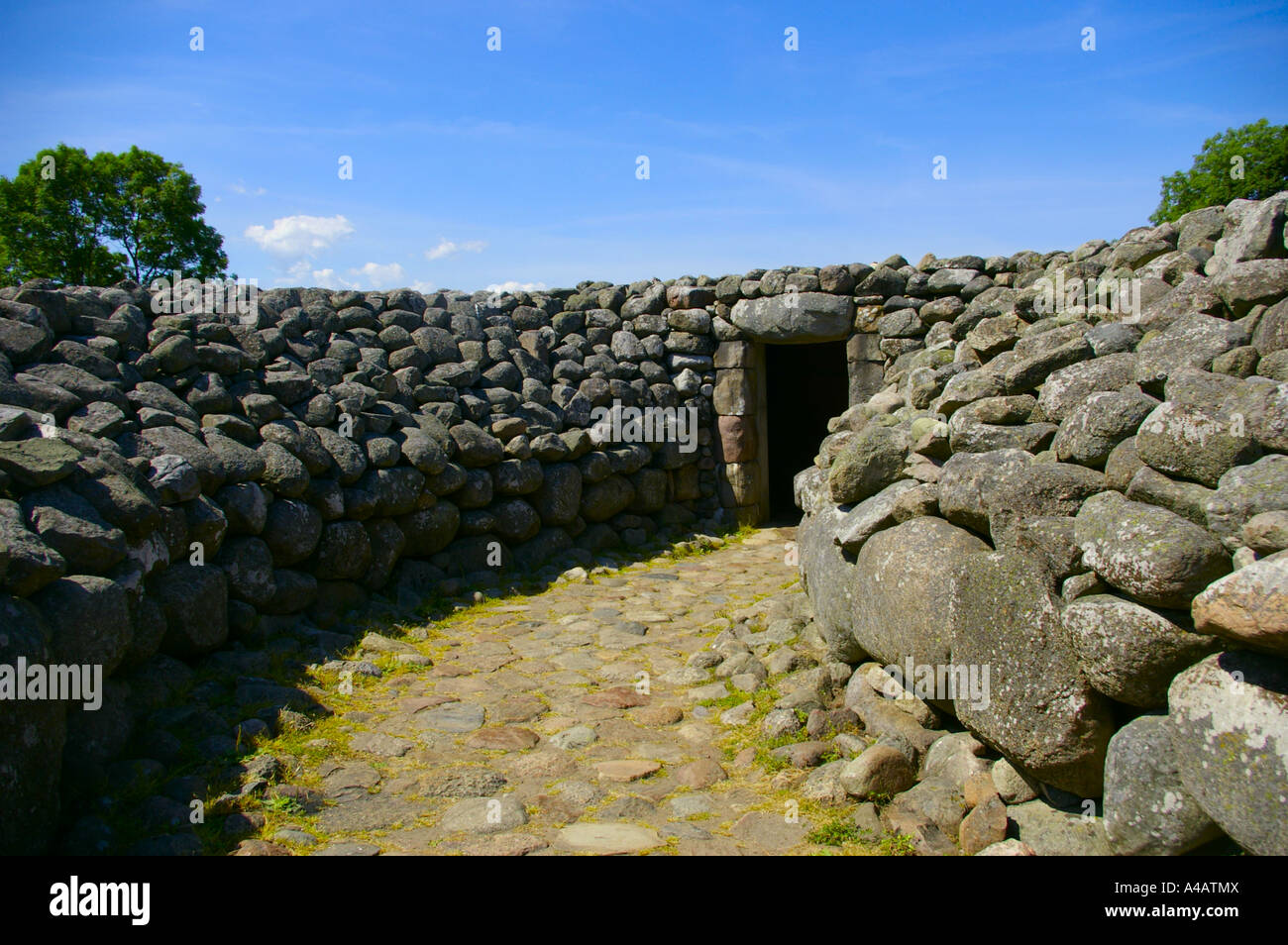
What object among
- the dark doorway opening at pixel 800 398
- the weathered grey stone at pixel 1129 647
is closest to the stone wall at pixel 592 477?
the weathered grey stone at pixel 1129 647

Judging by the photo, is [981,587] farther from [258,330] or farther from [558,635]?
[258,330]

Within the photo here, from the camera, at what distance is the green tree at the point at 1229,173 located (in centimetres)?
1856

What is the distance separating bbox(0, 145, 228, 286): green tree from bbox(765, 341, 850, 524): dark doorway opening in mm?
16547

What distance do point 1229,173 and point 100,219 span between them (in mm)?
27569

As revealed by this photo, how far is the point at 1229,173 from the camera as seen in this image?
19.0 meters

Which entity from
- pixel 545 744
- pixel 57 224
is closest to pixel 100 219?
pixel 57 224

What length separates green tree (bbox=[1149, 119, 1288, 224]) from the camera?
60.9 feet

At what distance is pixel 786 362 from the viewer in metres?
15.1

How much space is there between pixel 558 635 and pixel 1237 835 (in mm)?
5112

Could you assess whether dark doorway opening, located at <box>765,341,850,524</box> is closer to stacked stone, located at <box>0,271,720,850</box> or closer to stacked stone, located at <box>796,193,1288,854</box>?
stacked stone, located at <box>0,271,720,850</box>

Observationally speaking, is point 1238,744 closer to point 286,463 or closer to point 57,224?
point 286,463

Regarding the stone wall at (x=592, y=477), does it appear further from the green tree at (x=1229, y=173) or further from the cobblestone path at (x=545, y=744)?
the green tree at (x=1229, y=173)

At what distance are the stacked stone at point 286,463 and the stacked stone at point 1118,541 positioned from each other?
12.8 ft

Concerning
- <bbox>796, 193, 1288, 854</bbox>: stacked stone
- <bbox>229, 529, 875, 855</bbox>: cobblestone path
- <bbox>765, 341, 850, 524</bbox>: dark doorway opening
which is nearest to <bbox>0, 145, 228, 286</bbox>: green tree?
<bbox>765, 341, 850, 524</bbox>: dark doorway opening
